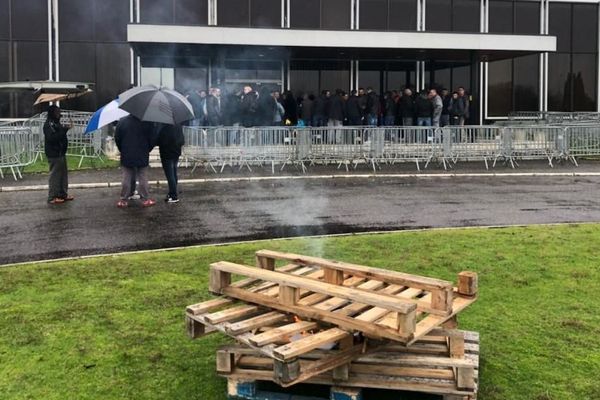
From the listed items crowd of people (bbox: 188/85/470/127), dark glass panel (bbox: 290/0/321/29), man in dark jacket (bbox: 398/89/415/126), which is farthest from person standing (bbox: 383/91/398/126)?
dark glass panel (bbox: 290/0/321/29)

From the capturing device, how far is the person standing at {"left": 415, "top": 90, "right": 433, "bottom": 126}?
837 inches

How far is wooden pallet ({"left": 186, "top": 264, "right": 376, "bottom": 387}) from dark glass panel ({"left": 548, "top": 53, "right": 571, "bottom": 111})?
29558 mm

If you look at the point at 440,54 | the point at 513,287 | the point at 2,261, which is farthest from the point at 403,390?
the point at 440,54

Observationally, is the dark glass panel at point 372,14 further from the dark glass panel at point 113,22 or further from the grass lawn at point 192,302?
the grass lawn at point 192,302

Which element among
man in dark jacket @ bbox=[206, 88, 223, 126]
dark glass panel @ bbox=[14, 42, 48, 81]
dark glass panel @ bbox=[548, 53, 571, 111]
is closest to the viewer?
man in dark jacket @ bbox=[206, 88, 223, 126]

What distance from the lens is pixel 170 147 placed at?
1210 cm

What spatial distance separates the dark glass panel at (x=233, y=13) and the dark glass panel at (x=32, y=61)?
22.9ft

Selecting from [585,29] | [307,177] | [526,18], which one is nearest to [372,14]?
[526,18]

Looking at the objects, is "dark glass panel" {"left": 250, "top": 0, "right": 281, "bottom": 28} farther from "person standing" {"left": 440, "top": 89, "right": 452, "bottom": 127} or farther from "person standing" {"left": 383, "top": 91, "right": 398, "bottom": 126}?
"person standing" {"left": 440, "top": 89, "right": 452, "bottom": 127}

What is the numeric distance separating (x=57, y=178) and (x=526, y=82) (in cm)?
2397

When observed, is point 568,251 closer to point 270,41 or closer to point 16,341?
point 16,341

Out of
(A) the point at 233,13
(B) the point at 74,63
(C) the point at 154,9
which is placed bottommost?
(B) the point at 74,63

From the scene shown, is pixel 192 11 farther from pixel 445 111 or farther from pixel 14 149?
pixel 14 149

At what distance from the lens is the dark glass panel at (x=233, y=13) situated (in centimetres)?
2709
